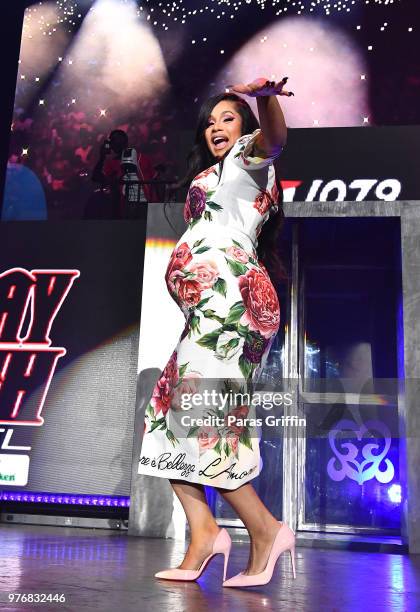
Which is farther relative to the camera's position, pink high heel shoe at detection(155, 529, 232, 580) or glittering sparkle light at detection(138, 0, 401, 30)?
glittering sparkle light at detection(138, 0, 401, 30)

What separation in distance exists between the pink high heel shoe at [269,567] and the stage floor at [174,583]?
0.08ft

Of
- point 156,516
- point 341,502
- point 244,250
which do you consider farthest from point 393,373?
point 244,250

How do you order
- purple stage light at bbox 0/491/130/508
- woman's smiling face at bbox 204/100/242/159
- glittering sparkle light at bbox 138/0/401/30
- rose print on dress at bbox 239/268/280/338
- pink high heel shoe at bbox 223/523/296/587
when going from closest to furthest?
pink high heel shoe at bbox 223/523/296/587
rose print on dress at bbox 239/268/280/338
woman's smiling face at bbox 204/100/242/159
purple stage light at bbox 0/491/130/508
glittering sparkle light at bbox 138/0/401/30

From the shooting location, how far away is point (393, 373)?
10.0 ft

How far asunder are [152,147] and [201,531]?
489cm

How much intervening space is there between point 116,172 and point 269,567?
14.9 feet

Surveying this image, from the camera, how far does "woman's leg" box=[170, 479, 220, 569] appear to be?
4.92ft

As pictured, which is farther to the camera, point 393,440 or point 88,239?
point 88,239

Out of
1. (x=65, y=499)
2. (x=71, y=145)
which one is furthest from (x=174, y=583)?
(x=71, y=145)

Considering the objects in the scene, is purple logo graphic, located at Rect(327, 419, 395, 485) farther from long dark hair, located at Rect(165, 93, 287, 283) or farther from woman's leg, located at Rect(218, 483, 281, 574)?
woman's leg, located at Rect(218, 483, 281, 574)

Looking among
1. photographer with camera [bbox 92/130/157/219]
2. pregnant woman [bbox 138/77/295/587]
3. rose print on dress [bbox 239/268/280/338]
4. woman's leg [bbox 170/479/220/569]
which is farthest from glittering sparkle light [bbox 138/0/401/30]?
woman's leg [bbox 170/479/220/569]

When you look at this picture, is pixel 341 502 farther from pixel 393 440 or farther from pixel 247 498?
pixel 247 498

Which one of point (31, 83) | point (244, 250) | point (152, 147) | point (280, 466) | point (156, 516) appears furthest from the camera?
point (31, 83)

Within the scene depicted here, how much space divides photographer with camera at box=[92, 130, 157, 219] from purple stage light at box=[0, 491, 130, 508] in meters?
2.21
